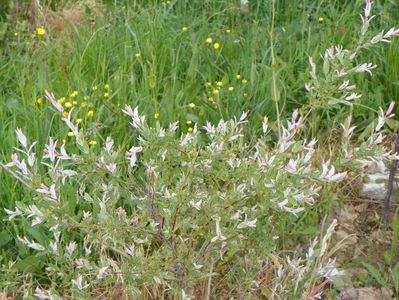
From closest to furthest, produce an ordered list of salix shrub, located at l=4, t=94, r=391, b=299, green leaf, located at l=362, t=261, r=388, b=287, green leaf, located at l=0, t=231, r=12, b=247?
salix shrub, located at l=4, t=94, r=391, b=299
green leaf, located at l=362, t=261, r=388, b=287
green leaf, located at l=0, t=231, r=12, b=247

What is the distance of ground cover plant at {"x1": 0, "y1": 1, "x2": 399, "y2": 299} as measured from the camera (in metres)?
2.46

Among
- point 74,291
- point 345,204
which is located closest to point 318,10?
point 345,204

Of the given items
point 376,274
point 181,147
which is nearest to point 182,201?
point 181,147

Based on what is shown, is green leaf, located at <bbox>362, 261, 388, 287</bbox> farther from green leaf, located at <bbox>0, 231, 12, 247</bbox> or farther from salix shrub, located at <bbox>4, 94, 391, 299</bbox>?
green leaf, located at <bbox>0, 231, 12, 247</bbox>

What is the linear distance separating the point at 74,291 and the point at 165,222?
0.35m

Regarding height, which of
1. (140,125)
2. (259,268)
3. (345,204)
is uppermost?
(140,125)

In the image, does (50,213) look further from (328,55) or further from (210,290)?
(328,55)

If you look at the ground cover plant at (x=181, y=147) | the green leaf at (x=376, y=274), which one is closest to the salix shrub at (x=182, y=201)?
the ground cover plant at (x=181, y=147)

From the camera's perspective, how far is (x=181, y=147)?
251cm

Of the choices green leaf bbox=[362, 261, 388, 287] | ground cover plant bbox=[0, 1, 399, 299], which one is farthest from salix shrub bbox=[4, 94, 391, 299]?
green leaf bbox=[362, 261, 388, 287]

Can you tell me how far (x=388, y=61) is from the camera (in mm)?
4105

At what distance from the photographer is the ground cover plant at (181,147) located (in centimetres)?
246

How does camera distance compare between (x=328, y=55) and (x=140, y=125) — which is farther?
(x=328, y=55)

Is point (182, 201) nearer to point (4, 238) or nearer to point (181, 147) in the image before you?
point (181, 147)
